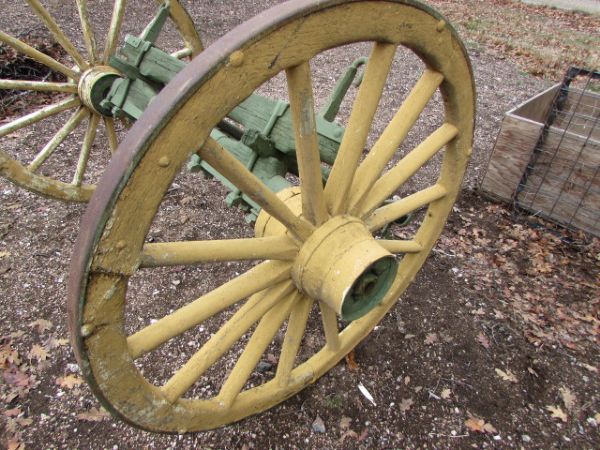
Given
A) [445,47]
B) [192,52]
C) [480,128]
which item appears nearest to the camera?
[445,47]

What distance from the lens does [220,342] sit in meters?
1.45

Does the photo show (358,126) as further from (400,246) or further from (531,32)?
(531,32)

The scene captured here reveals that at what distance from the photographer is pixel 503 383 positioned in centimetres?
234

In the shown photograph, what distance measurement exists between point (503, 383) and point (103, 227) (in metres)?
2.22

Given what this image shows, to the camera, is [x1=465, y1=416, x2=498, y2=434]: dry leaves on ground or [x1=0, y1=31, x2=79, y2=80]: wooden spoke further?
[x1=0, y1=31, x2=79, y2=80]: wooden spoke

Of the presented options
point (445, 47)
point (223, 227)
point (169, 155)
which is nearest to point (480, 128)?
point (223, 227)

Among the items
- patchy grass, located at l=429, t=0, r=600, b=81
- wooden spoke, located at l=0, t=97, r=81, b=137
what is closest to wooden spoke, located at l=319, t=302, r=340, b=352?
wooden spoke, located at l=0, t=97, r=81, b=137

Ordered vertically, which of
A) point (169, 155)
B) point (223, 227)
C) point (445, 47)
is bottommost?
point (223, 227)

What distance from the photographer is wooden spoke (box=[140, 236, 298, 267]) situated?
109cm

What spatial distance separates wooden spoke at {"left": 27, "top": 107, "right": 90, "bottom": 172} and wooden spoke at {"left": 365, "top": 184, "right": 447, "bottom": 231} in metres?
2.03

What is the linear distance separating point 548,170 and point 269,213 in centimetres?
276

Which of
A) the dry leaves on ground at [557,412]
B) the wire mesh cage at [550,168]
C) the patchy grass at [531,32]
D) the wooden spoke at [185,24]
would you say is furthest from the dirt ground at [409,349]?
the patchy grass at [531,32]

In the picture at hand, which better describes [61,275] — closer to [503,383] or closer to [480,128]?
[503,383]

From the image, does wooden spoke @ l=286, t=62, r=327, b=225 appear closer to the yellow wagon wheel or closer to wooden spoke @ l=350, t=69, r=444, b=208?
wooden spoke @ l=350, t=69, r=444, b=208
